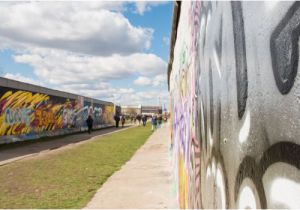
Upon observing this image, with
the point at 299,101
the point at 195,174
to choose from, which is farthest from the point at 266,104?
the point at 195,174

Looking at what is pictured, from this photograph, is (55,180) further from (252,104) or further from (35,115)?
(35,115)

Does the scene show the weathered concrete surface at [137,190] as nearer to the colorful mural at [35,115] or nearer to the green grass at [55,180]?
the green grass at [55,180]

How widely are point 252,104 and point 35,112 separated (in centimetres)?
2720

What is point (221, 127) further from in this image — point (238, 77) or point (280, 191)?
point (280, 191)

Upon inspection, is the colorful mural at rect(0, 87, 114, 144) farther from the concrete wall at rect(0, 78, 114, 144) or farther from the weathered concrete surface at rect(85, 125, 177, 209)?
the weathered concrete surface at rect(85, 125, 177, 209)

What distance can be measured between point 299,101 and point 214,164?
1.45 meters

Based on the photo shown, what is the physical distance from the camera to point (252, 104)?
167cm

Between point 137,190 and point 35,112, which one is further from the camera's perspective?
point 35,112

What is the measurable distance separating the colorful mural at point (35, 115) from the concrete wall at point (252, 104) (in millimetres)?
21215

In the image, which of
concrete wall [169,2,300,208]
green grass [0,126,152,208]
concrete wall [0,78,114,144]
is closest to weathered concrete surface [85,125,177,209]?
green grass [0,126,152,208]

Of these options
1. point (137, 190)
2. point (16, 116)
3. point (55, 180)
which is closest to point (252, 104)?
point (137, 190)

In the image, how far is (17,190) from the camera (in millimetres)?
9352

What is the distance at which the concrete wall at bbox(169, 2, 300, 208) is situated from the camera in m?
1.27

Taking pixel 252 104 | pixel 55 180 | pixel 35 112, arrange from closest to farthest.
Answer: pixel 252 104 → pixel 55 180 → pixel 35 112
